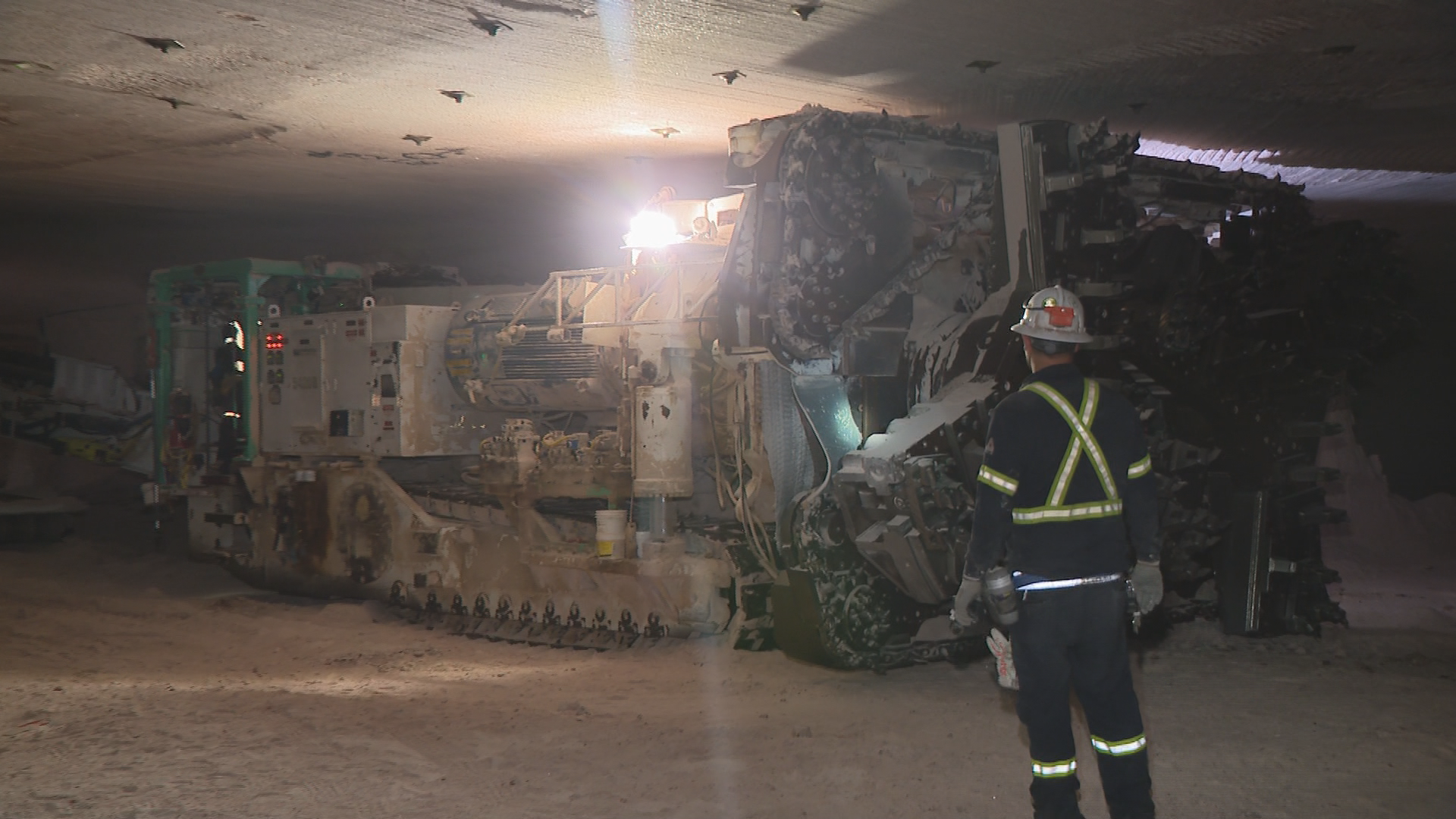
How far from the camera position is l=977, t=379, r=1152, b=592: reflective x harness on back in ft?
14.4

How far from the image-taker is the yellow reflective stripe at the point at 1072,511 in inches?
173

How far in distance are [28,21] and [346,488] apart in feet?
16.9

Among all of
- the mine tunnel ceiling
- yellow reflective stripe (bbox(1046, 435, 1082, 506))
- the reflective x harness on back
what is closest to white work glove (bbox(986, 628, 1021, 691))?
the reflective x harness on back

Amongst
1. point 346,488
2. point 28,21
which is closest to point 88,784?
point 28,21

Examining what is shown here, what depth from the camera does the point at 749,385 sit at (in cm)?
778

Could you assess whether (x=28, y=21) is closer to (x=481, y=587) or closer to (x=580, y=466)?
(x=580, y=466)

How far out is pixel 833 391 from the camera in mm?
7309

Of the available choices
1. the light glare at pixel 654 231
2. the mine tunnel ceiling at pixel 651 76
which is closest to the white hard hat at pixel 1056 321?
the mine tunnel ceiling at pixel 651 76

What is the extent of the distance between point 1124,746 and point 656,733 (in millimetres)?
2563

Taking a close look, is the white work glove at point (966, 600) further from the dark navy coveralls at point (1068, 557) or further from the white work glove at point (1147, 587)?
the white work glove at point (1147, 587)

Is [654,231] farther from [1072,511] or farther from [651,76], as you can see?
[1072,511]

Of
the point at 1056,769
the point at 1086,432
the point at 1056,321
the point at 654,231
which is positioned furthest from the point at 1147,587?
the point at 654,231

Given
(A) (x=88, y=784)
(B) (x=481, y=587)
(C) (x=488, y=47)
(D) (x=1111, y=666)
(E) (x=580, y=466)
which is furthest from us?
(B) (x=481, y=587)

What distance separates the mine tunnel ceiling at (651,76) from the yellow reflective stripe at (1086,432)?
9.64 feet
